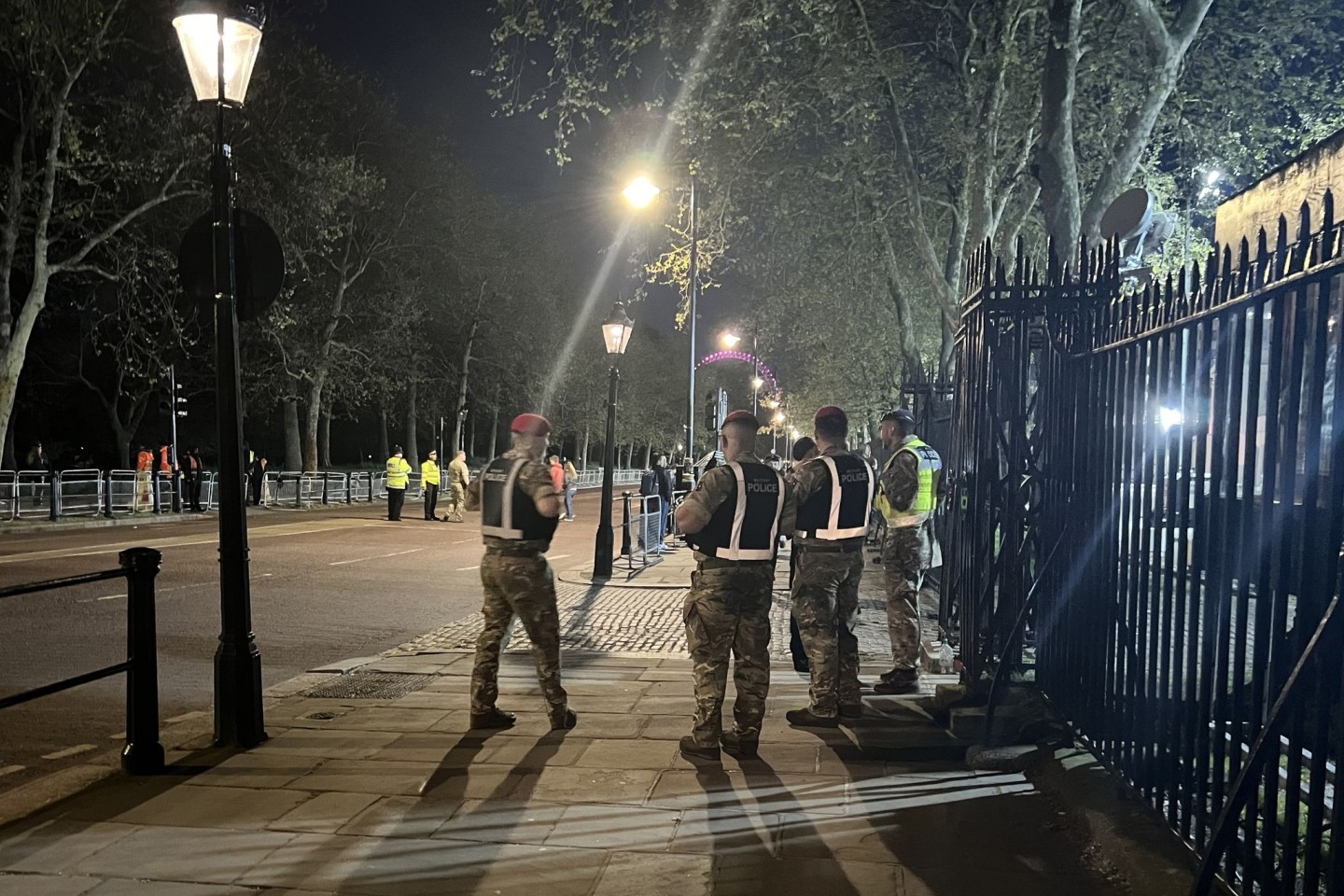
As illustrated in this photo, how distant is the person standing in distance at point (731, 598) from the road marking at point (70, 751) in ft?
11.6

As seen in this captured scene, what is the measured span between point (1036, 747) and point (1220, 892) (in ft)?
5.48

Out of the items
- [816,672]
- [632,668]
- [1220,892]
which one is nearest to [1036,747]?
[816,672]

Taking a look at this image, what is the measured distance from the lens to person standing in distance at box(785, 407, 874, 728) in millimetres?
5672

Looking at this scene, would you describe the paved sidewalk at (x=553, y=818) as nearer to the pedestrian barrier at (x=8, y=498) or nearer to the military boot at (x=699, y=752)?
the military boot at (x=699, y=752)

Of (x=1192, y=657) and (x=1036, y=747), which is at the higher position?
(x=1192, y=657)

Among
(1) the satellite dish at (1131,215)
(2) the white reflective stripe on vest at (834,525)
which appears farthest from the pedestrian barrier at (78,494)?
(1) the satellite dish at (1131,215)

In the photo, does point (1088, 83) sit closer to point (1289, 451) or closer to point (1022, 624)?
point (1022, 624)

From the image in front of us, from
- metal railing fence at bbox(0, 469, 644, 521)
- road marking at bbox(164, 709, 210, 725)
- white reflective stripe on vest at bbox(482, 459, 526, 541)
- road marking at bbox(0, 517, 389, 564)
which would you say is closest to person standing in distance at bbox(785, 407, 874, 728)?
white reflective stripe on vest at bbox(482, 459, 526, 541)

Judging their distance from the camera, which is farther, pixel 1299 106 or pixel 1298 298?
pixel 1299 106

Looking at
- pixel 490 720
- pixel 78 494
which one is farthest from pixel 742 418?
pixel 78 494

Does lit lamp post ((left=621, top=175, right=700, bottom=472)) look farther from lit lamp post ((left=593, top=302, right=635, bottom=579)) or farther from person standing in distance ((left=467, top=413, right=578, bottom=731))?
person standing in distance ((left=467, top=413, right=578, bottom=731))

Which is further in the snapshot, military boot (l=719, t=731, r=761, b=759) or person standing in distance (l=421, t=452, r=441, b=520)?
person standing in distance (l=421, t=452, r=441, b=520)

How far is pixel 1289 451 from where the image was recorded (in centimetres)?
290

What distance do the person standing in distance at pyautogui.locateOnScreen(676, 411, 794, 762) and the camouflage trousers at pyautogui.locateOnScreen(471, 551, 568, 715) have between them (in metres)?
0.90
